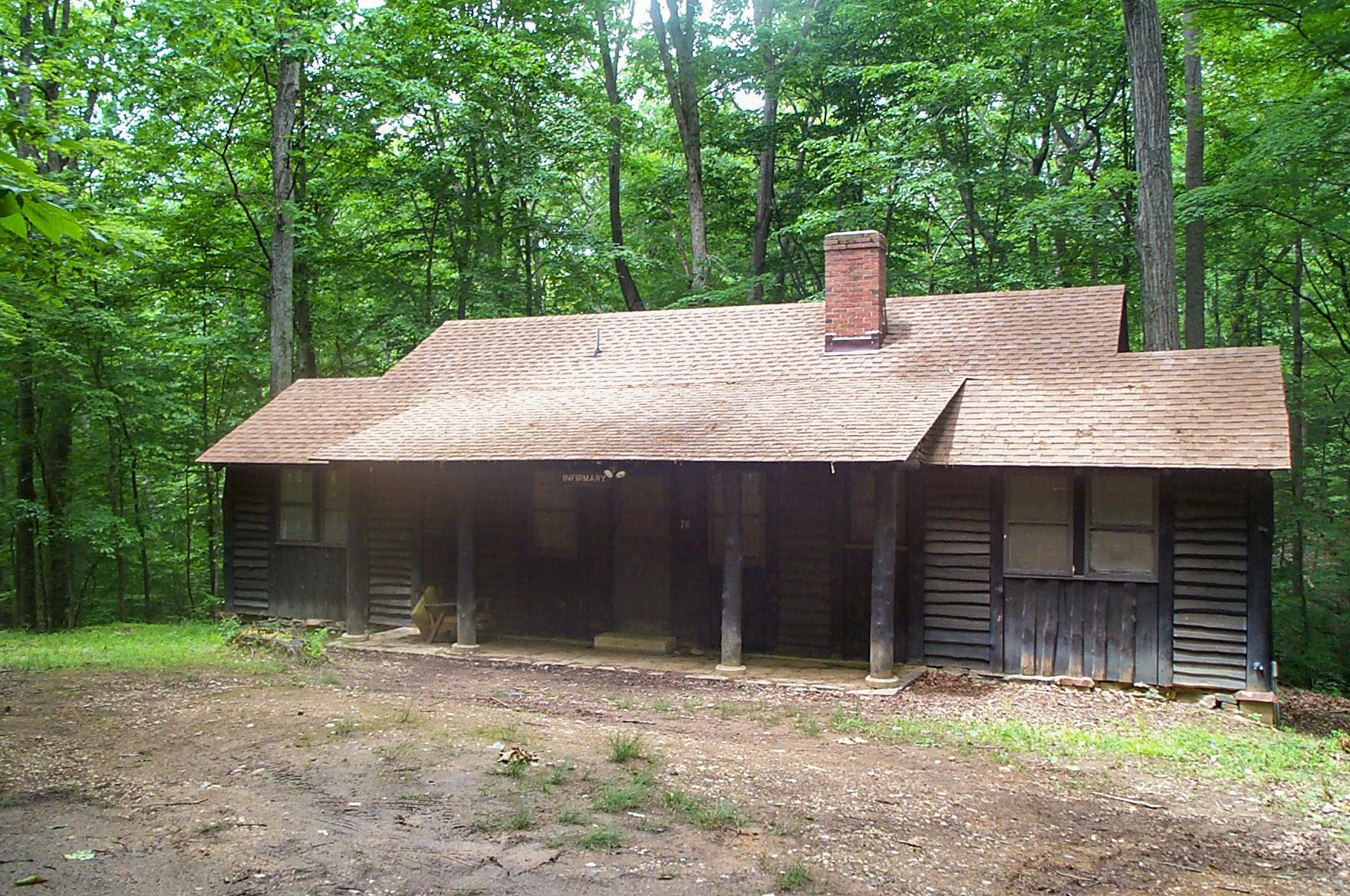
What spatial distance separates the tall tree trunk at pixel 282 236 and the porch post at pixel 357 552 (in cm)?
582

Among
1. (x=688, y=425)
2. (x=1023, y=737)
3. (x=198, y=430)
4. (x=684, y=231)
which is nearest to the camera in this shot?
(x=1023, y=737)

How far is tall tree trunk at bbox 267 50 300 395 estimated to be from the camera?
18812 mm

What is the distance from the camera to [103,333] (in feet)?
62.5

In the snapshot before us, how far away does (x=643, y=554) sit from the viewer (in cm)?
1341

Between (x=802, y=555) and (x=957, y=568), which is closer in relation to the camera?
(x=957, y=568)

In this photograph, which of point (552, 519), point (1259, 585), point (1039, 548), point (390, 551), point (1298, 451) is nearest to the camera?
point (1259, 585)

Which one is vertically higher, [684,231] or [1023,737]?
[684,231]

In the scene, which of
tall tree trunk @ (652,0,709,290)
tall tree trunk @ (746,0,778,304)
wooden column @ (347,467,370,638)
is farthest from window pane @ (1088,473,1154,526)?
tall tree trunk @ (746,0,778,304)

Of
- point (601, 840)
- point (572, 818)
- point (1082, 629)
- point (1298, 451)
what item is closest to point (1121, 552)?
point (1082, 629)

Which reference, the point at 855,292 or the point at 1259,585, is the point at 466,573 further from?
the point at 1259,585

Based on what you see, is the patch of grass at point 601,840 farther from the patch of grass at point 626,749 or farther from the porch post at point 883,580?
the porch post at point 883,580

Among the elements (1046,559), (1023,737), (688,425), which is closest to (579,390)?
(688,425)

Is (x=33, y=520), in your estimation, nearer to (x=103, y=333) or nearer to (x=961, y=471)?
(x=103, y=333)

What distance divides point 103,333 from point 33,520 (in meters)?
3.84
